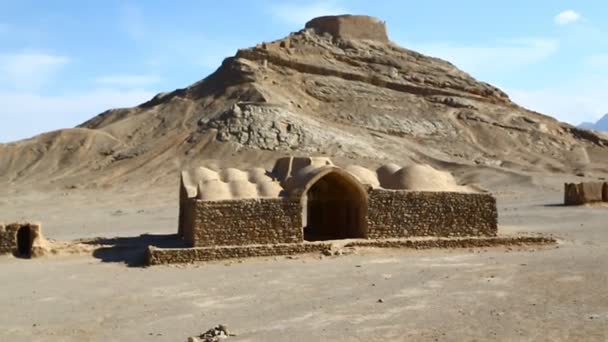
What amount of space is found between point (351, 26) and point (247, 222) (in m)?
43.7

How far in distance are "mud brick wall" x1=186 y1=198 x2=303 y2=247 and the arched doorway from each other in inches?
43.6

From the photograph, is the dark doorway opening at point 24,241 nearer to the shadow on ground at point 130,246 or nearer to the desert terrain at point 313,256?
the desert terrain at point 313,256

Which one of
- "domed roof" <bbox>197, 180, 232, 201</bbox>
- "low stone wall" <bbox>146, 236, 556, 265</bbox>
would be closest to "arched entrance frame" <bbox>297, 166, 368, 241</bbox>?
"low stone wall" <bbox>146, 236, 556, 265</bbox>

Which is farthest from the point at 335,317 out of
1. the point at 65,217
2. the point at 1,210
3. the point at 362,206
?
the point at 1,210

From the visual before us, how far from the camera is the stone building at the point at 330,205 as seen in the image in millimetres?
18578

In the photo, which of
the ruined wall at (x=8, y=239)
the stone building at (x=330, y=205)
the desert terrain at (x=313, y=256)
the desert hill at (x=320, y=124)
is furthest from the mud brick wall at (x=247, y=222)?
the desert hill at (x=320, y=124)

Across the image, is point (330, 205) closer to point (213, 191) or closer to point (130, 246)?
point (213, 191)

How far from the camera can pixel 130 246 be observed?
20656mm

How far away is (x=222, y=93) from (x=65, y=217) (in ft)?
73.8

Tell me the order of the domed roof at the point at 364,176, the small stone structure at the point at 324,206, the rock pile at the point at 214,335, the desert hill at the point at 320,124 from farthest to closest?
the desert hill at the point at 320,124, the domed roof at the point at 364,176, the small stone structure at the point at 324,206, the rock pile at the point at 214,335

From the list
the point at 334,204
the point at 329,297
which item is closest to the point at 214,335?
the point at 329,297

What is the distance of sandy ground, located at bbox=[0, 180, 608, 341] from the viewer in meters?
10.7

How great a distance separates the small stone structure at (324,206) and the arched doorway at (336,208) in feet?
0.10

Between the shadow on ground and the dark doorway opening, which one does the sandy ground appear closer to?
the shadow on ground
